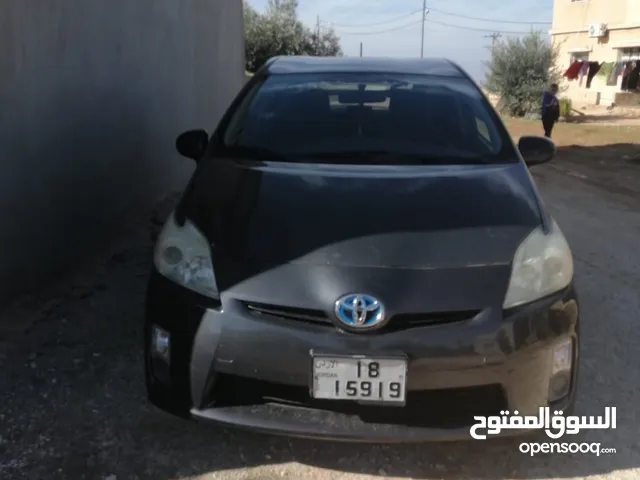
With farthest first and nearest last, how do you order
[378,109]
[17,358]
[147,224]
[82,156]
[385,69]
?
[147,224] → [82,156] → [385,69] → [378,109] → [17,358]

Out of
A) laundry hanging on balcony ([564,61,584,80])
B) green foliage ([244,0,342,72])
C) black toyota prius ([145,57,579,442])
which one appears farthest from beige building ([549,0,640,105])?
black toyota prius ([145,57,579,442])

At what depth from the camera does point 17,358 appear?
3.67 meters

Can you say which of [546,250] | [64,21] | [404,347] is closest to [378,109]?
[546,250]

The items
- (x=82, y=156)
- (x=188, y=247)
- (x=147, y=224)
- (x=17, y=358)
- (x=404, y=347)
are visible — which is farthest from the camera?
(x=147, y=224)

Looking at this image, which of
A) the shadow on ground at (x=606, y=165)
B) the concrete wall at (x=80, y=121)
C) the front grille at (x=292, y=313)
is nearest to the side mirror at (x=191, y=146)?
the concrete wall at (x=80, y=121)

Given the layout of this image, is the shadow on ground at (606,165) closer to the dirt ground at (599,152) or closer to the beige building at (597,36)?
the dirt ground at (599,152)

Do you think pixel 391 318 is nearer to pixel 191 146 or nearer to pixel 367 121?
pixel 367 121

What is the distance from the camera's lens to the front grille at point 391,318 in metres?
2.50

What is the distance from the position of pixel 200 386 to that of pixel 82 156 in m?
2.79

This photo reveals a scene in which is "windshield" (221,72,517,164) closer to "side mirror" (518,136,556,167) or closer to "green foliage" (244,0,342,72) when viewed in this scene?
"side mirror" (518,136,556,167)

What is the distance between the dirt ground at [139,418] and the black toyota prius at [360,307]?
1.11 feet

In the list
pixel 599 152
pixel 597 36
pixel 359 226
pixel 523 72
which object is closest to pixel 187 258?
pixel 359 226

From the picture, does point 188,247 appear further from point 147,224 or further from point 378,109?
point 147,224

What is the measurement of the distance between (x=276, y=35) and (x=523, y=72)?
9880mm
